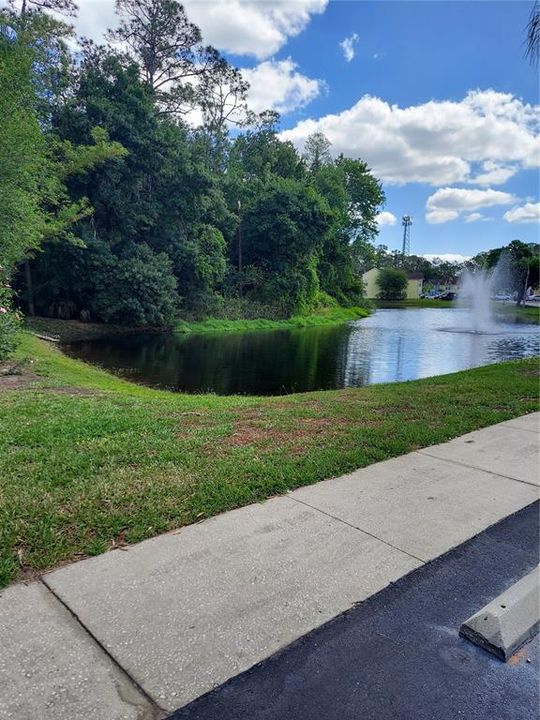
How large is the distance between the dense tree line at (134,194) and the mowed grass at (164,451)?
31.7 feet

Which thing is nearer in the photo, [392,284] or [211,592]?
[211,592]

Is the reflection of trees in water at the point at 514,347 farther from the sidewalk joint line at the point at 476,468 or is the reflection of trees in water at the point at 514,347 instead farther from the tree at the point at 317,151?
the tree at the point at 317,151

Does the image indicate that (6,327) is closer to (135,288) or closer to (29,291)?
(135,288)

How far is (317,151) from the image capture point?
4781 cm

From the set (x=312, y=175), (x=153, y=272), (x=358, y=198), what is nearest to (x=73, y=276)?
(x=153, y=272)

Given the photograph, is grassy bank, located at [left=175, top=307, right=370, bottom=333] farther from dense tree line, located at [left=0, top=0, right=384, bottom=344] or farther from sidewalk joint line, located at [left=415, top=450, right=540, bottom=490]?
sidewalk joint line, located at [left=415, top=450, right=540, bottom=490]

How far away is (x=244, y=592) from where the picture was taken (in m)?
2.23

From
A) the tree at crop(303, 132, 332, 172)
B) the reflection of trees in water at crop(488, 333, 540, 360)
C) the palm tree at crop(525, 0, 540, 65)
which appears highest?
the tree at crop(303, 132, 332, 172)

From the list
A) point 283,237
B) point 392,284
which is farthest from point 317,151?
point 392,284

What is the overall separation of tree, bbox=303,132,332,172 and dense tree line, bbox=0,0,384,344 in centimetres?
1250

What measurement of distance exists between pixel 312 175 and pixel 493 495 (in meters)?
44.2

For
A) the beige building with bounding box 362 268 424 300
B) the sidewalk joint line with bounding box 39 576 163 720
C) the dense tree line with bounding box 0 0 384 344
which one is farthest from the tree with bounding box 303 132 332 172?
the sidewalk joint line with bounding box 39 576 163 720

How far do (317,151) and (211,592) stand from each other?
51.0 metres

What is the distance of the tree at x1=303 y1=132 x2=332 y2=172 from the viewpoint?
4781cm
